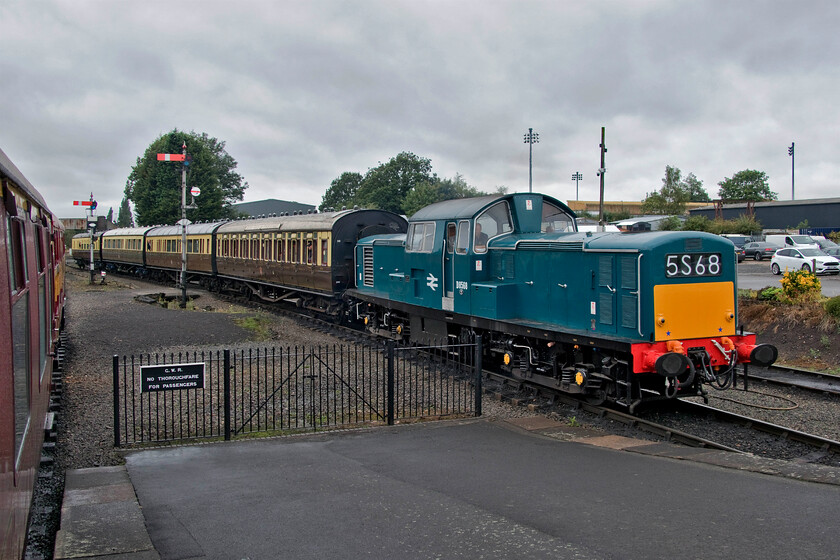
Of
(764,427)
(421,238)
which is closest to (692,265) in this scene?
(764,427)

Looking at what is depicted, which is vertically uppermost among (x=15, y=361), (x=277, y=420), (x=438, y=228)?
(x=438, y=228)

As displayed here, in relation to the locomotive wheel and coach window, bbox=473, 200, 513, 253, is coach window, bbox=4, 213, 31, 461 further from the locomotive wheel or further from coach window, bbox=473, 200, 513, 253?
coach window, bbox=473, 200, 513, 253

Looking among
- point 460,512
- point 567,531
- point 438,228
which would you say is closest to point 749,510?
point 567,531

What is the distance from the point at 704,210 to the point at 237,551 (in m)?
72.8

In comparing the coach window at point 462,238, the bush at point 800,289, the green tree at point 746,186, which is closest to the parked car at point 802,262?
the bush at point 800,289

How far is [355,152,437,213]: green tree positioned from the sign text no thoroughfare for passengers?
64.1 meters

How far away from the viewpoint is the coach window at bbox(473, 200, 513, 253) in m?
13.5

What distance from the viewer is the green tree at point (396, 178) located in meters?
73.1

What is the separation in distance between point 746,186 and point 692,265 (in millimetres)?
102103

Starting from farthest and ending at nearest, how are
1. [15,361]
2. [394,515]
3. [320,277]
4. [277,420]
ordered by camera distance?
[320,277] < [277,420] < [394,515] < [15,361]

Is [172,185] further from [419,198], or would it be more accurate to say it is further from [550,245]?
[550,245]

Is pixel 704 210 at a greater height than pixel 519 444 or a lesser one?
greater

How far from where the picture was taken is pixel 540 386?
503 inches

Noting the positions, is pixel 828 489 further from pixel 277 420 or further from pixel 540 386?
pixel 277 420
